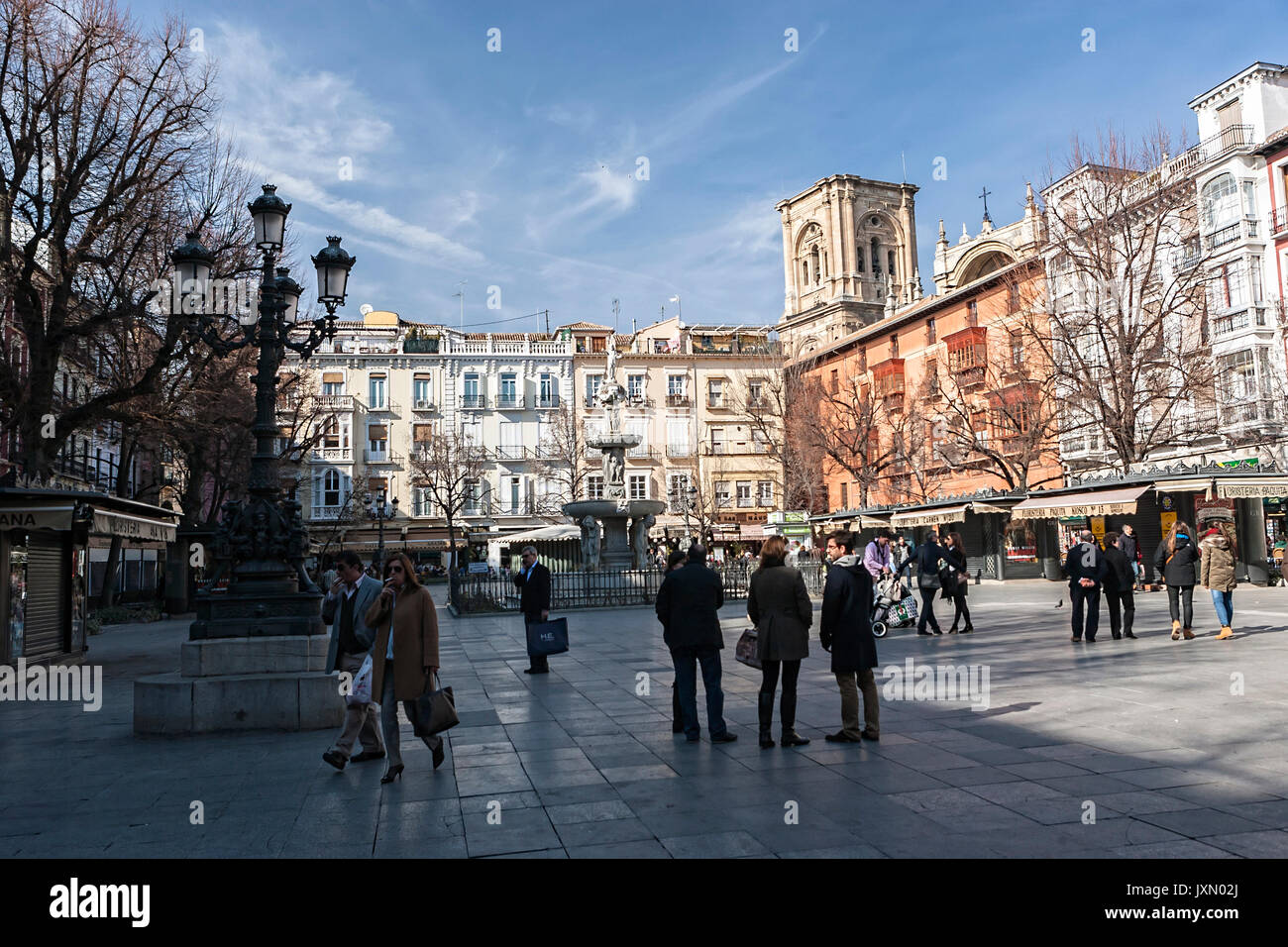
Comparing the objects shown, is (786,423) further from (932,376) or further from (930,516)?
(930,516)

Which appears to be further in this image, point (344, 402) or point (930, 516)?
point (344, 402)

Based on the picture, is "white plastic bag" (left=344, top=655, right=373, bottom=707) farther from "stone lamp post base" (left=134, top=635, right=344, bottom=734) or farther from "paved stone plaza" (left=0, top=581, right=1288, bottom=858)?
"stone lamp post base" (left=134, top=635, right=344, bottom=734)

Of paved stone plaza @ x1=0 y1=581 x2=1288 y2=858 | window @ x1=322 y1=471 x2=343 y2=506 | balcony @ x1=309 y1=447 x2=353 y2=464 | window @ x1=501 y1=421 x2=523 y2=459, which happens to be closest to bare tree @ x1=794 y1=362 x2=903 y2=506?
window @ x1=501 y1=421 x2=523 y2=459

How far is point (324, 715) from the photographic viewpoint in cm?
856

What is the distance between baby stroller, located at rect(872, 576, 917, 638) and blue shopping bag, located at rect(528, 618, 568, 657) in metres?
6.54

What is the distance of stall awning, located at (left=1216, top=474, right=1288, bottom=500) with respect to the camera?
2281 centimetres

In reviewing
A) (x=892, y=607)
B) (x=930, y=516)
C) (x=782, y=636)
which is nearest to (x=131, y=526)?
(x=782, y=636)

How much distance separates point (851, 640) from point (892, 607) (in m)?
9.86

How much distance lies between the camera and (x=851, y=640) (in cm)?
739

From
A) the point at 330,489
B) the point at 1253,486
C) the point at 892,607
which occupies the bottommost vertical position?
the point at 892,607

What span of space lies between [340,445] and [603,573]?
33650 millimetres

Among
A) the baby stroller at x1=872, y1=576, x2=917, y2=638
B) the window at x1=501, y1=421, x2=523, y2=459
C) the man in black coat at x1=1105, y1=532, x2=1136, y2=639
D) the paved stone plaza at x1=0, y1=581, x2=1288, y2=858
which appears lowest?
the paved stone plaza at x1=0, y1=581, x2=1288, y2=858

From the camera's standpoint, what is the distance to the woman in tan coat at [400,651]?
21.4ft
